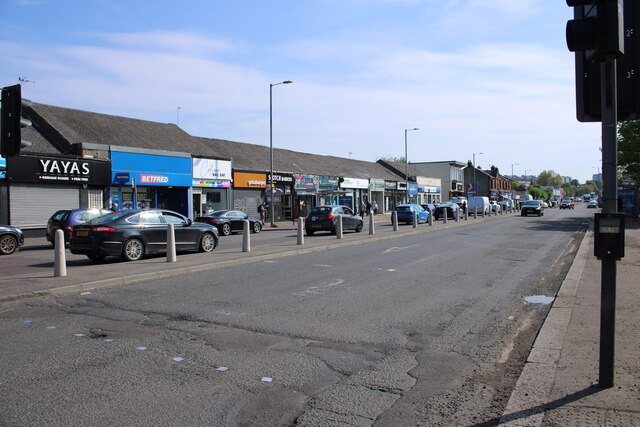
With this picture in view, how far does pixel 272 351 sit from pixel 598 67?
419 cm

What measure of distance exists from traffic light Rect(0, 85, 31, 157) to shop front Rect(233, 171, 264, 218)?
92.4ft

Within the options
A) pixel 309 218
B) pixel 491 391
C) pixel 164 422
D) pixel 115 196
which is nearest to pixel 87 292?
pixel 164 422

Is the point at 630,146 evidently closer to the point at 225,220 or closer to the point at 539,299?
the point at 225,220

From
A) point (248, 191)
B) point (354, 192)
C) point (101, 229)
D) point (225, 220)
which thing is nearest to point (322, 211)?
point (225, 220)

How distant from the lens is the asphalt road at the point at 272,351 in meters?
4.06

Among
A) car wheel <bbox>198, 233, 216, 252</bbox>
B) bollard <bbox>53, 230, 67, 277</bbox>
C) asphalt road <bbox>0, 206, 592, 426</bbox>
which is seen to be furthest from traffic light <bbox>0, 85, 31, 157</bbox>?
car wheel <bbox>198, 233, 216, 252</bbox>

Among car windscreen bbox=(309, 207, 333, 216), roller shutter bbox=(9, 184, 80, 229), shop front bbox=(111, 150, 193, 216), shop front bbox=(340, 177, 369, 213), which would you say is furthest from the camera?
shop front bbox=(340, 177, 369, 213)

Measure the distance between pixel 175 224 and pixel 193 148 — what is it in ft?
72.1

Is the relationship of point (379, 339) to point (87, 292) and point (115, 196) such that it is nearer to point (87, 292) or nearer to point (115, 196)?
point (87, 292)

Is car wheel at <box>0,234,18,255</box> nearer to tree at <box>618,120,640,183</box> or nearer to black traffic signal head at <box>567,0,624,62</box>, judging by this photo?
black traffic signal head at <box>567,0,624,62</box>

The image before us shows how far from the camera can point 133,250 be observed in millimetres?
13789

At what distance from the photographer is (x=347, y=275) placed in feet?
36.6

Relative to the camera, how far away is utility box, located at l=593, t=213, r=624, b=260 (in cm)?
401

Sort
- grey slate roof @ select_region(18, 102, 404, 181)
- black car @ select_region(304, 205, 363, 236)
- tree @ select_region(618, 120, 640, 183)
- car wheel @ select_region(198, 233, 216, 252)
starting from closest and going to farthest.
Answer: car wheel @ select_region(198, 233, 216, 252), black car @ select_region(304, 205, 363, 236), grey slate roof @ select_region(18, 102, 404, 181), tree @ select_region(618, 120, 640, 183)
